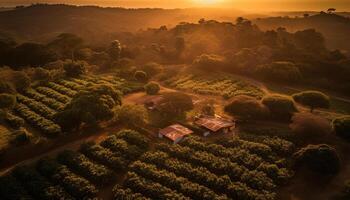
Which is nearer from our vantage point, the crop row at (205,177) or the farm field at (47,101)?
the crop row at (205,177)

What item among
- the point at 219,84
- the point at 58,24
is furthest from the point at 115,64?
the point at 58,24

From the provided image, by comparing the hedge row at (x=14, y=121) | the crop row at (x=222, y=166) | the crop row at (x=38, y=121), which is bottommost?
the hedge row at (x=14, y=121)

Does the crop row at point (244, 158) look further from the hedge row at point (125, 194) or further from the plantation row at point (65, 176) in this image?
the hedge row at point (125, 194)

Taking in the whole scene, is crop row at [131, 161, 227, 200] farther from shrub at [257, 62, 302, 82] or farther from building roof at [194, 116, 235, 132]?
shrub at [257, 62, 302, 82]

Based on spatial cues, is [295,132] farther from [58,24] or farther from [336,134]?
[58,24]

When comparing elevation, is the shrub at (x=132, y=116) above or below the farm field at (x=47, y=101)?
above

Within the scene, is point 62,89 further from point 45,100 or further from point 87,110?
point 87,110

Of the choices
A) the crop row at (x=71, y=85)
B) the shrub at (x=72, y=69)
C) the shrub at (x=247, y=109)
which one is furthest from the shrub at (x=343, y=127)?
the shrub at (x=72, y=69)
